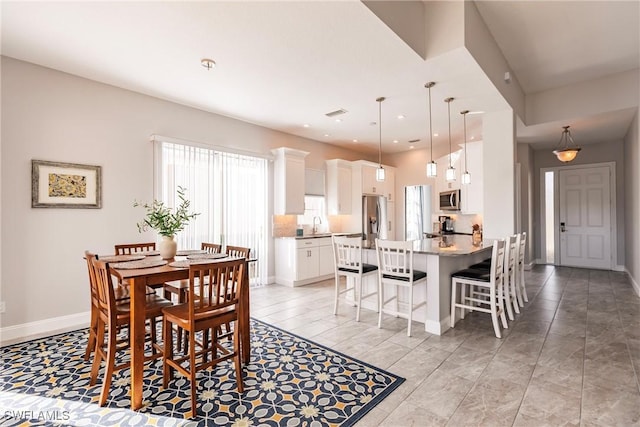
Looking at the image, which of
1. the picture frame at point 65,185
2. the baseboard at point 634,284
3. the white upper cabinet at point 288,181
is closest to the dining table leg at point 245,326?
the picture frame at point 65,185

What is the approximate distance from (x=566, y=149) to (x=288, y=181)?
5.08 meters

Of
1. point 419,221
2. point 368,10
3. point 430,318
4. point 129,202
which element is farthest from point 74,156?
point 419,221

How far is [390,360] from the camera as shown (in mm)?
2693

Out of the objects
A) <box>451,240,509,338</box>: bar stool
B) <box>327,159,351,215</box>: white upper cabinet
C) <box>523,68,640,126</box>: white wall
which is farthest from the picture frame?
<box>523,68,640,126</box>: white wall

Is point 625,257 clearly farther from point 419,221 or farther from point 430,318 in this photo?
point 430,318

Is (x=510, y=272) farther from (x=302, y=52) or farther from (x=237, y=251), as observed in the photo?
(x=302, y=52)

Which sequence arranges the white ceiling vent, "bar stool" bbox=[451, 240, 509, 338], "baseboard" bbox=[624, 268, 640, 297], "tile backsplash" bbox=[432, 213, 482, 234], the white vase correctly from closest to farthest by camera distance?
the white vase → "bar stool" bbox=[451, 240, 509, 338] → "baseboard" bbox=[624, 268, 640, 297] → the white ceiling vent → "tile backsplash" bbox=[432, 213, 482, 234]

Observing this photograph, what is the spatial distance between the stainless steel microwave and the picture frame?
575 centimetres

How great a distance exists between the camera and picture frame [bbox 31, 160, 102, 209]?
3.35 m

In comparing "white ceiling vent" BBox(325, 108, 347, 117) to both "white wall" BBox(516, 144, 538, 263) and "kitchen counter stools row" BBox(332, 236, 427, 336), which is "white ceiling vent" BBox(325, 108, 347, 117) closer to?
"kitchen counter stools row" BBox(332, 236, 427, 336)

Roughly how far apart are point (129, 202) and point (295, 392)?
3248 mm

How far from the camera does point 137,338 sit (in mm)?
2121

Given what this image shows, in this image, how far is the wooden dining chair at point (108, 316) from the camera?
6.92 feet

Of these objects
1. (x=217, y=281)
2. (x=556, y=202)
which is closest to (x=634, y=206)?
(x=556, y=202)
